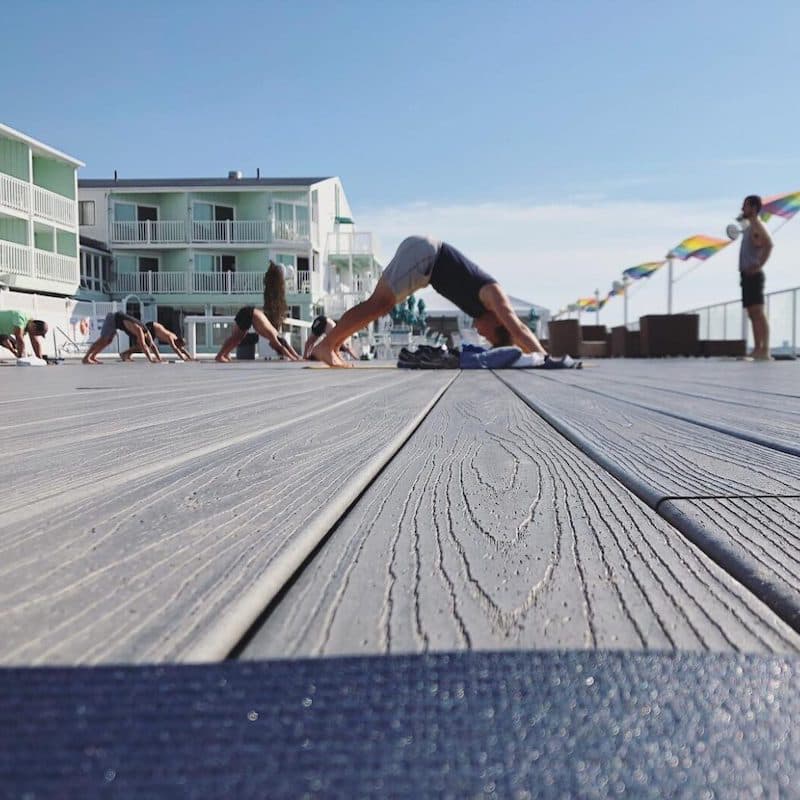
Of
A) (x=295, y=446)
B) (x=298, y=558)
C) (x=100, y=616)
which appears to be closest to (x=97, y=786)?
(x=100, y=616)

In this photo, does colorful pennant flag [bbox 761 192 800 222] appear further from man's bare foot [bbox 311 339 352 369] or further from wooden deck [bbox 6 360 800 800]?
wooden deck [bbox 6 360 800 800]

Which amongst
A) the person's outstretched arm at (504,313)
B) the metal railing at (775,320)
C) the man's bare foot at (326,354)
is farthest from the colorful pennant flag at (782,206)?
the man's bare foot at (326,354)

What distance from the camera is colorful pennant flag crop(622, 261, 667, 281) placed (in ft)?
94.8

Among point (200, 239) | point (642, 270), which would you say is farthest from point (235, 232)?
point (642, 270)

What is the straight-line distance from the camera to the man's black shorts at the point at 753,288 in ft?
25.2

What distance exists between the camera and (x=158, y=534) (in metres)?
0.60

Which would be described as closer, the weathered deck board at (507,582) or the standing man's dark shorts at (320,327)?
the weathered deck board at (507,582)

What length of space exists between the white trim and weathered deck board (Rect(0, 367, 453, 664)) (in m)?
23.6

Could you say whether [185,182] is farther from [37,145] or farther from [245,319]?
[245,319]

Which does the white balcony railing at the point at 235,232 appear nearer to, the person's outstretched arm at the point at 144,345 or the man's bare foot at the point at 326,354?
the person's outstretched arm at the point at 144,345

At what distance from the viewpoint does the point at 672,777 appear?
275 millimetres

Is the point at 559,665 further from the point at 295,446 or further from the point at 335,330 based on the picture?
the point at 335,330

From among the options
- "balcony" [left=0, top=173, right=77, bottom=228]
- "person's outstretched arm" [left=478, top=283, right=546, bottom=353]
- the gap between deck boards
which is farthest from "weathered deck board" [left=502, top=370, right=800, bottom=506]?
"balcony" [left=0, top=173, right=77, bottom=228]

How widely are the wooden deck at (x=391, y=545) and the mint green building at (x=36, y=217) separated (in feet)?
71.6
